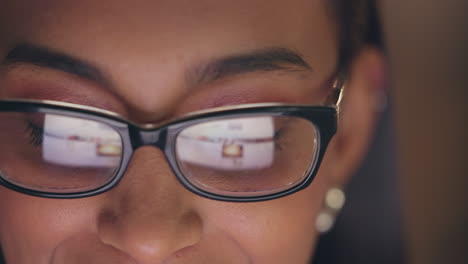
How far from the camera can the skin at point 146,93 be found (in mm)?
778

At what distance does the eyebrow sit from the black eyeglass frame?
2.2 inches

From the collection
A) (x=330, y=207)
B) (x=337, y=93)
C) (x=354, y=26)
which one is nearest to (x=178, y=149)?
(x=337, y=93)

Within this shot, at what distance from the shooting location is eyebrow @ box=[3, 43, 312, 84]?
0.79m

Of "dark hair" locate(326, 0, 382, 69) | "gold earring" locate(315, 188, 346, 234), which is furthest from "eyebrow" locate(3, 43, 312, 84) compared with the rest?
"gold earring" locate(315, 188, 346, 234)

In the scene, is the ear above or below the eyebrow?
below

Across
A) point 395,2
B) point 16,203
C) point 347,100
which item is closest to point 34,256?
point 16,203

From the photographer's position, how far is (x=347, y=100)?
1.14m

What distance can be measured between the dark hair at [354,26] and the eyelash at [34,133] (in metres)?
0.55

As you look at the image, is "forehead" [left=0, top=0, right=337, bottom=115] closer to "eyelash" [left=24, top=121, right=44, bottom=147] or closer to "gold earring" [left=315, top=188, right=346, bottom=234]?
"eyelash" [left=24, top=121, right=44, bottom=147]

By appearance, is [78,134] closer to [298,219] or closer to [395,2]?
[298,219]

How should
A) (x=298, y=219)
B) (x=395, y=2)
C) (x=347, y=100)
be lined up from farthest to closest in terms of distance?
(x=395, y=2) → (x=347, y=100) → (x=298, y=219)

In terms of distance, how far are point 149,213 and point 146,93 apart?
0.59 ft

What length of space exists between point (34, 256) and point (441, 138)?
105cm

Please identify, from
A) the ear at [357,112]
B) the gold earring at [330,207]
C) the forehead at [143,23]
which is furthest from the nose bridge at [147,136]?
the gold earring at [330,207]
